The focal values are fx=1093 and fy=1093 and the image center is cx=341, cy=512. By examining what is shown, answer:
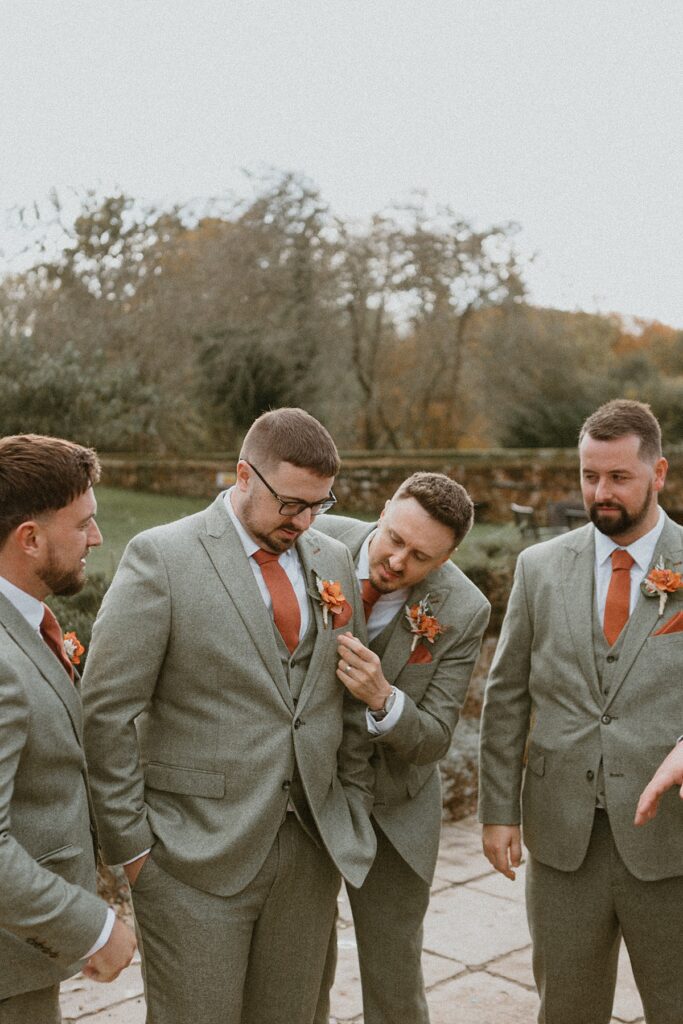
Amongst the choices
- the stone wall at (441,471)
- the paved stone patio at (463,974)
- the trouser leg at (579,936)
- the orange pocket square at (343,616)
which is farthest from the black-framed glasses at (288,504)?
the stone wall at (441,471)

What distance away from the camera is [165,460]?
12.2m

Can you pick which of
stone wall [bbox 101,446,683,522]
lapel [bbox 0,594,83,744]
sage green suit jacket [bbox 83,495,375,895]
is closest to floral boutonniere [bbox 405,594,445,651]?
sage green suit jacket [bbox 83,495,375,895]

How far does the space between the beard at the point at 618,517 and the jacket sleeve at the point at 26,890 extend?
5.64 feet

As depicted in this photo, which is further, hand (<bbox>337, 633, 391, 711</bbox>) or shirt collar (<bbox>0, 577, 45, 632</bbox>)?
hand (<bbox>337, 633, 391, 711</bbox>)

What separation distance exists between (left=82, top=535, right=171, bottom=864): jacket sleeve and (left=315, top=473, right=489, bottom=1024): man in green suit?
730 millimetres

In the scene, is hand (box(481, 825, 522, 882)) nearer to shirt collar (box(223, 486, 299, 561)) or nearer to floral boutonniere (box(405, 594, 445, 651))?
floral boutonniere (box(405, 594, 445, 651))

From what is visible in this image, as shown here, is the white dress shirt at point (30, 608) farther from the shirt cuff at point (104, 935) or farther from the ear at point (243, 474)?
the ear at point (243, 474)

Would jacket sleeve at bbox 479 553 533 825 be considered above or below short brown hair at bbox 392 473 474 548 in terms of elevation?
below

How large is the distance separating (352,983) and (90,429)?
6.45m

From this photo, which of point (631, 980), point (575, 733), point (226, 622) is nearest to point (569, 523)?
point (631, 980)

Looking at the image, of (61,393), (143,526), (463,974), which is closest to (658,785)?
(463,974)

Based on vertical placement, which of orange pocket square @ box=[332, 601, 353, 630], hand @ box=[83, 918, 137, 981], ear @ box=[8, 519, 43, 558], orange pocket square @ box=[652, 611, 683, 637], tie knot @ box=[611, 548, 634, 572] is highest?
ear @ box=[8, 519, 43, 558]

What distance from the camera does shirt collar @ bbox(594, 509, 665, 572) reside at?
3219 mm

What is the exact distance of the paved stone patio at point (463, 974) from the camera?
4031 millimetres
